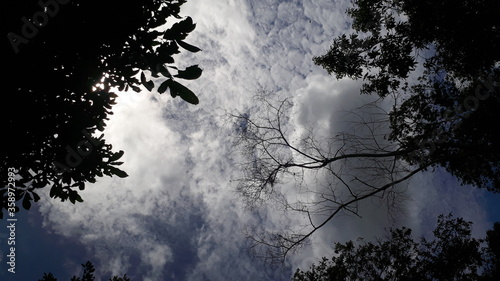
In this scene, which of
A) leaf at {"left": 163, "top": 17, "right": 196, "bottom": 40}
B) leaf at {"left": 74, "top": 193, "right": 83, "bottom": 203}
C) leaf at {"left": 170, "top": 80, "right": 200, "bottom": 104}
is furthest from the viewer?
leaf at {"left": 74, "top": 193, "right": 83, "bottom": 203}

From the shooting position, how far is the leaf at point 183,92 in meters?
2.52

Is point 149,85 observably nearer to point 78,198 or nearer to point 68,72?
point 68,72

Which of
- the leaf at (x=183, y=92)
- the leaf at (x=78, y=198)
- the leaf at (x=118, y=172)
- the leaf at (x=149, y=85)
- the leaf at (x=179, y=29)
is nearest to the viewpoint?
the leaf at (x=183, y=92)

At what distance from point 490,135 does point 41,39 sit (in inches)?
395

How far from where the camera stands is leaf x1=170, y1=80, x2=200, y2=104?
8.28ft

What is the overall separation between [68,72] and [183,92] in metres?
1.97

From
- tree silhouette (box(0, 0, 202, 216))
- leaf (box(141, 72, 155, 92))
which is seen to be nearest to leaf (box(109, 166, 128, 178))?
tree silhouette (box(0, 0, 202, 216))

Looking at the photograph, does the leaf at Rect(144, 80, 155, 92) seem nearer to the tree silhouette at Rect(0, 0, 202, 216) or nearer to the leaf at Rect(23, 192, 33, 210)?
the tree silhouette at Rect(0, 0, 202, 216)

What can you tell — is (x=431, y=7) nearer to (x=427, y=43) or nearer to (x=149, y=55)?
(x=427, y=43)

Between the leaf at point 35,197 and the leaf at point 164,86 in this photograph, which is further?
the leaf at point 35,197

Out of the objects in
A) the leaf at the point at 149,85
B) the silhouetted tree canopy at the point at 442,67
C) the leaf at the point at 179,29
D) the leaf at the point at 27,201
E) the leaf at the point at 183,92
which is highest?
the silhouetted tree canopy at the point at 442,67

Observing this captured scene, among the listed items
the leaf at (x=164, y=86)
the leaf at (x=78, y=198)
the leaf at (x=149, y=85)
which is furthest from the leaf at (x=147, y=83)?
the leaf at (x=78, y=198)

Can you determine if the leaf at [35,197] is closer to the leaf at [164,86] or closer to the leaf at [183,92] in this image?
the leaf at [164,86]

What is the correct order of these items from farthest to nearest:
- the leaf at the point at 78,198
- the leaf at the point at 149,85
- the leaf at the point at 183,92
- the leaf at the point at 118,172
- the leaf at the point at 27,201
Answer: the leaf at the point at 78,198
the leaf at the point at 118,172
the leaf at the point at 27,201
the leaf at the point at 149,85
the leaf at the point at 183,92
